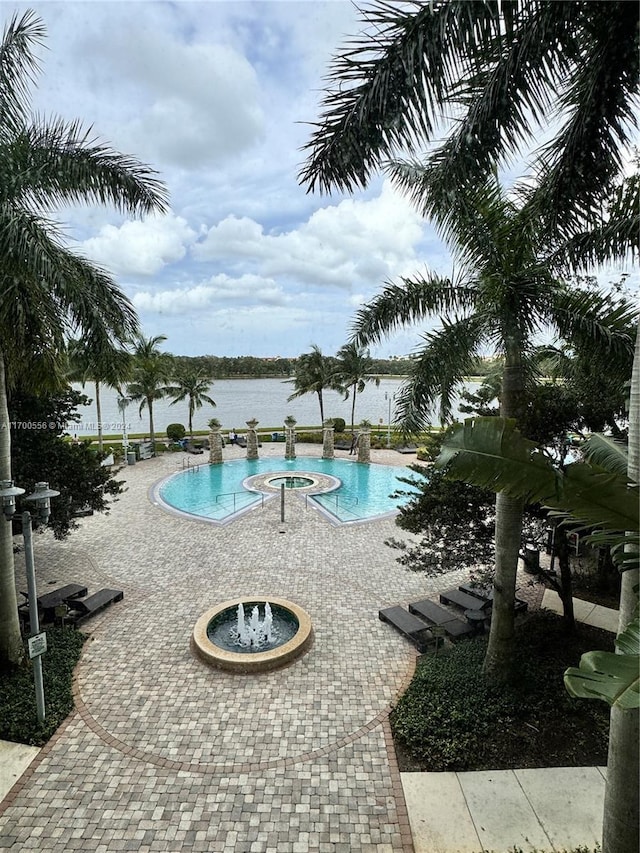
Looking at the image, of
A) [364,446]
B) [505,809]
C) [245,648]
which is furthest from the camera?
[364,446]

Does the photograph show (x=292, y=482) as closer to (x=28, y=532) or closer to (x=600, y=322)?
(x=28, y=532)

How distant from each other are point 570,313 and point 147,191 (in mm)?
7326

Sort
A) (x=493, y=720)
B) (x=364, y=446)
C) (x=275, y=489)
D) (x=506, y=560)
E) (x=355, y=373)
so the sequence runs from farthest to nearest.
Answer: (x=355, y=373) < (x=364, y=446) < (x=275, y=489) < (x=506, y=560) < (x=493, y=720)

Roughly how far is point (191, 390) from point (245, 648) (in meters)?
24.9

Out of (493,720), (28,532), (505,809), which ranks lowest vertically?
(505,809)

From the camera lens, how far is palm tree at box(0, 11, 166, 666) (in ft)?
21.2

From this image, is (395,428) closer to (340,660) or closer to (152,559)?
(340,660)

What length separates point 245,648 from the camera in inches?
374

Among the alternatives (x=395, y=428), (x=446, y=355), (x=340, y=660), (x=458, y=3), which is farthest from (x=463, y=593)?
(x=458, y=3)

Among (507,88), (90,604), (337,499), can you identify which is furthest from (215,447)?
(507,88)

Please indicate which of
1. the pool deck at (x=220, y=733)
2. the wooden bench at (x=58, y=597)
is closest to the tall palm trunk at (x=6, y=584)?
the pool deck at (x=220, y=733)

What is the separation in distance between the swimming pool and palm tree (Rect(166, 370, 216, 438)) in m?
6.61

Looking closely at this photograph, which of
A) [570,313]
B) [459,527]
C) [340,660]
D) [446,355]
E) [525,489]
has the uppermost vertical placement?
[570,313]

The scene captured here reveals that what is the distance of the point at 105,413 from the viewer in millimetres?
63594
